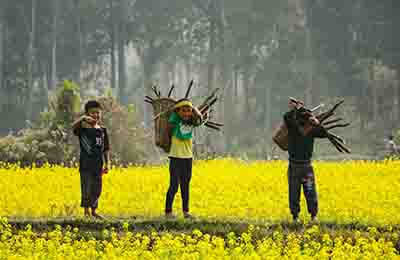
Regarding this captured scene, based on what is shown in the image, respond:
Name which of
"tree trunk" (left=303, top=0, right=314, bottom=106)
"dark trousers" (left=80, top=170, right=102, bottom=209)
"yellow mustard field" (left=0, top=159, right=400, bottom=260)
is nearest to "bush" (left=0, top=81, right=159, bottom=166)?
"yellow mustard field" (left=0, top=159, right=400, bottom=260)

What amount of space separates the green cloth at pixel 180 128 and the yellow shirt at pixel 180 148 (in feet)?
0.16

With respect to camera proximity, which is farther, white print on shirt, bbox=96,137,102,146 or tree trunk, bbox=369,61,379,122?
tree trunk, bbox=369,61,379,122

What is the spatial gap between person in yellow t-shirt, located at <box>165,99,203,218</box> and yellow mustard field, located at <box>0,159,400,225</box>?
22.1 inches

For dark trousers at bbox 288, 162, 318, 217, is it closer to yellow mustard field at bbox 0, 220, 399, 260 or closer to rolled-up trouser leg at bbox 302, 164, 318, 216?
rolled-up trouser leg at bbox 302, 164, 318, 216

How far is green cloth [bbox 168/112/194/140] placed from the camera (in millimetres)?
12297

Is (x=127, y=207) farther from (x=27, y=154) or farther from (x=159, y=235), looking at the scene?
(x=27, y=154)

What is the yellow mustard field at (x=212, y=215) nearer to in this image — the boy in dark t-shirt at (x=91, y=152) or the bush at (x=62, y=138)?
the boy in dark t-shirt at (x=91, y=152)

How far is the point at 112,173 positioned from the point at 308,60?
3217 centimetres

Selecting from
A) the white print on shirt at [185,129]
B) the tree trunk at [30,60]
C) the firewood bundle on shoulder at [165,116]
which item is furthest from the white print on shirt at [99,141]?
the tree trunk at [30,60]

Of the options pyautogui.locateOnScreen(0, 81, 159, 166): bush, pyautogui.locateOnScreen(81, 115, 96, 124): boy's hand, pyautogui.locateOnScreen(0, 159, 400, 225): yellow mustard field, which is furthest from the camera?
pyautogui.locateOnScreen(0, 81, 159, 166): bush

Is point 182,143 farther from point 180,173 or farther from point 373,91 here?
point 373,91

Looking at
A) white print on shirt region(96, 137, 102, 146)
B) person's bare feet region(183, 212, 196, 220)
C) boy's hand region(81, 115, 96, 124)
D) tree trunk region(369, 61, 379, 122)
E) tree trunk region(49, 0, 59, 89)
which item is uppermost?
tree trunk region(49, 0, 59, 89)

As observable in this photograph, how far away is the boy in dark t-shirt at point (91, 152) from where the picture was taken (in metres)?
12.6

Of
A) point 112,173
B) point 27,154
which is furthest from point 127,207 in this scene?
point 27,154
